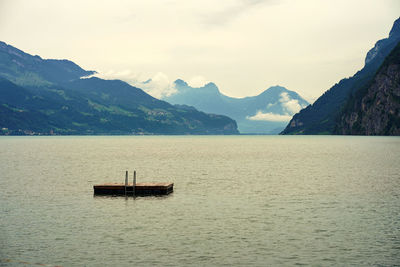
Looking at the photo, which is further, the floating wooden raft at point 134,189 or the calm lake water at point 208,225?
the floating wooden raft at point 134,189

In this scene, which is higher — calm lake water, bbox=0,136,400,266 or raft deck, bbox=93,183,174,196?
raft deck, bbox=93,183,174,196

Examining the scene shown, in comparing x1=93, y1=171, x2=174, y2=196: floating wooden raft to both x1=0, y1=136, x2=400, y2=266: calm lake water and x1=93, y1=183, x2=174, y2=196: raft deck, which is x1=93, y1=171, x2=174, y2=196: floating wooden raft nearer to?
x1=93, y1=183, x2=174, y2=196: raft deck

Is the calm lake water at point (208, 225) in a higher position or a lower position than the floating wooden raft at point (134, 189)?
lower

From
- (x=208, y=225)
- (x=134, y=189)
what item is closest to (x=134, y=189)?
(x=134, y=189)

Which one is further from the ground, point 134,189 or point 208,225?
point 134,189

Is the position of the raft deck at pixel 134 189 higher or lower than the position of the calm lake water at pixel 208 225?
higher

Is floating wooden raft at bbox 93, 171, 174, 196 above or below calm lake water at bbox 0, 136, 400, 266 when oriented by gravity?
above

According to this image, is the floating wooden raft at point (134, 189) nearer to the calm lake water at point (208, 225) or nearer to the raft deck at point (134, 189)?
the raft deck at point (134, 189)

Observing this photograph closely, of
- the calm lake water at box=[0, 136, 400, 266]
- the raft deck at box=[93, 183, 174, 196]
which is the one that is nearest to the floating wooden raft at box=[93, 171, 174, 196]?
the raft deck at box=[93, 183, 174, 196]

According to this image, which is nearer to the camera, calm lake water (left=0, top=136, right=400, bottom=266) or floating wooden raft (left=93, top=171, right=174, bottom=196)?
calm lake water (left=0, top=136, right=400, bottom=266)

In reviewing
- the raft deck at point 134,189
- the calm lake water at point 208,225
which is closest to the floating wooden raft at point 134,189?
the raft deck at point 134,189

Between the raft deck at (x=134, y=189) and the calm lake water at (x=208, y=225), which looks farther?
the raft deck at (x=134, y=189)

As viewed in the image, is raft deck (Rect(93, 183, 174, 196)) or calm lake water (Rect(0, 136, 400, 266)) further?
raft deck (Rect(93, 183, 174, 196))

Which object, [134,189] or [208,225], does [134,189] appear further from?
[208,225]
